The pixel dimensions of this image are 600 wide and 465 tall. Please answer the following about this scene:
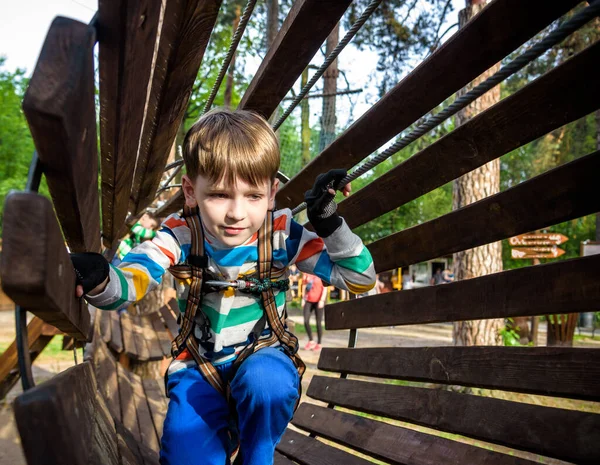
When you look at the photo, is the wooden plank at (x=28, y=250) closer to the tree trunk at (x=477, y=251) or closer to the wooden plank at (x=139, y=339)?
the wooden plank at (x=139, y=339)

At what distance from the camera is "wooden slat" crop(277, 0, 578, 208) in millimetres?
1506

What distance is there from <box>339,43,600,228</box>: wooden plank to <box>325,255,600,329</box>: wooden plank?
0.23 m

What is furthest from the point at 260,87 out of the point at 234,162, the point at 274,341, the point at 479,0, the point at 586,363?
the point at 479,0

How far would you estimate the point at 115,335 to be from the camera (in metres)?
5.53

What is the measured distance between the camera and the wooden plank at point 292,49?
178cm

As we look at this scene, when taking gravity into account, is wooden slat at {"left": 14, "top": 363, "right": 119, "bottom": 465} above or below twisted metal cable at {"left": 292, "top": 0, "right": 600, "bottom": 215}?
below

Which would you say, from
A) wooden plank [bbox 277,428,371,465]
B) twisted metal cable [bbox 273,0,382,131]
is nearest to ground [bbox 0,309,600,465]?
wooden plank [bbox 277,428,371,465]

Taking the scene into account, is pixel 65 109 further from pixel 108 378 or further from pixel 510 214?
pixel 108 378

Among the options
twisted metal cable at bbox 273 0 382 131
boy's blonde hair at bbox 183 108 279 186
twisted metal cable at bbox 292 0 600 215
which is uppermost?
twisted metal cable at bbox 273 0 382 131

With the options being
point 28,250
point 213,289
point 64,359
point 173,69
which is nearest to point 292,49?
point 173,69

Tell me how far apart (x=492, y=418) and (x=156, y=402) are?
287 cm

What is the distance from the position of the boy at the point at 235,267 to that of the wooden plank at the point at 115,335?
3.37 metres

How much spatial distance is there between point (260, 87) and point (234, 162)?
62cm

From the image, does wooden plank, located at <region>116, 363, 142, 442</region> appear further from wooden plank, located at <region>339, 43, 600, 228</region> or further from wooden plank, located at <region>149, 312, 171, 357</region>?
wooden plank, located at <region>339, 43, 600, 228</region>
